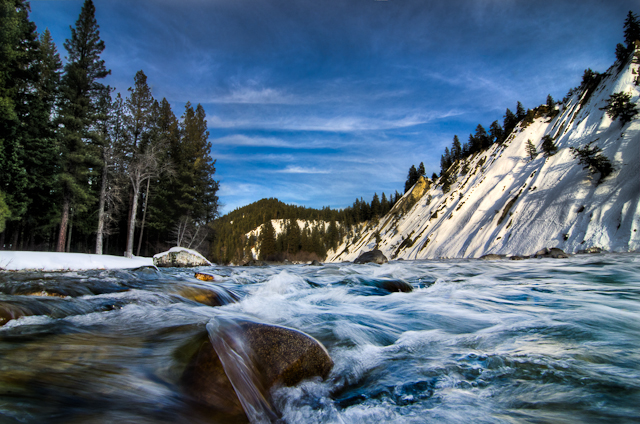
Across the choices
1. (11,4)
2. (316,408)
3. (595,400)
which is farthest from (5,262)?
(11,4)

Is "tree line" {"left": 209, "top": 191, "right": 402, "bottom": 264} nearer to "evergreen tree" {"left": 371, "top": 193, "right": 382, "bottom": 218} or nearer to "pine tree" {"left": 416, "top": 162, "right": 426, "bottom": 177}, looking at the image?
"evergreen tree" {"left": 371, "top": 193, "right": 382, "bottom": 218}

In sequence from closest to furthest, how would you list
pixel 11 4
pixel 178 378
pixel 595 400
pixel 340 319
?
pixel 595 400, pixel 178 378, pixel 340 319, pixel 11 4

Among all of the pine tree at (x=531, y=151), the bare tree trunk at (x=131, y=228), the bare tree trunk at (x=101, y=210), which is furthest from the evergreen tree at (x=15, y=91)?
the pine tree at (x=531, y=151)

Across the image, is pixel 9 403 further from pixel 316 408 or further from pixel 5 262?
pixel 5 262

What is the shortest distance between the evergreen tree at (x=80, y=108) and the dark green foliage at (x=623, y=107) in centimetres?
4924

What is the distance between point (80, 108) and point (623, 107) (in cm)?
5120

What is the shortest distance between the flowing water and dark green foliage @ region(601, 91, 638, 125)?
37993 mm

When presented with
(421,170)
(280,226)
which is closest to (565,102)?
(421,170)

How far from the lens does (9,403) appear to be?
1377 mm

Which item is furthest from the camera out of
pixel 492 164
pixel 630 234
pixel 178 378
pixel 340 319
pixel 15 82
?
pixel 492 164

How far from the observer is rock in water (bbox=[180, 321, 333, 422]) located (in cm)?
187

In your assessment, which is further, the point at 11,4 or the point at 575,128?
the point at 575,128

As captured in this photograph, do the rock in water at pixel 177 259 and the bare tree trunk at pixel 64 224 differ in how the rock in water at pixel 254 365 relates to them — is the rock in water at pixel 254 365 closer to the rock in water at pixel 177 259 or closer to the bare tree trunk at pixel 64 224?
the rock in water at pixel 177 259

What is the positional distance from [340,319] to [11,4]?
23.5 m
